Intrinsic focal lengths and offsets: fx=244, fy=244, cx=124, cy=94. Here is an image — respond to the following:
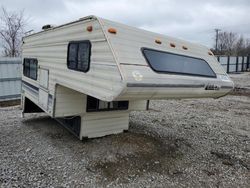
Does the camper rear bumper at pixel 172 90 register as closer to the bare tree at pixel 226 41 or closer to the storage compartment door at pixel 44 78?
the storage compartment door at pixel 44 78

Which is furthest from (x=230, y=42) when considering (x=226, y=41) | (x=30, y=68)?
(x=30, y=68)

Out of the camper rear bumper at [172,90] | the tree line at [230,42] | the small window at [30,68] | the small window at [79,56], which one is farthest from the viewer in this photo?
the tree line at [230,42]

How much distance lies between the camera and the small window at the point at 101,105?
15.0ft

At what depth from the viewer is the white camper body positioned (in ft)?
9.20

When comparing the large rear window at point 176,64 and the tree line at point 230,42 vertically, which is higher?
the tree line at point 230,42

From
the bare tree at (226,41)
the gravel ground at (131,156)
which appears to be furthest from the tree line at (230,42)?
the gravel ground at (131,156)

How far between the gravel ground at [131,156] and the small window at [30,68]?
1261 mm

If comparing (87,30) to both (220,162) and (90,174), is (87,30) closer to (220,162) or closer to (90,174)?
(90,174)

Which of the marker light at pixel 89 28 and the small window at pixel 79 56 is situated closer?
the marker light at pixel 89 28

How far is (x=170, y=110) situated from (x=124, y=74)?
6223 millimetres

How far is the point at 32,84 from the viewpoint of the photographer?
18.5ft

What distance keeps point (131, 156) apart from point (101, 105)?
115 centimetres

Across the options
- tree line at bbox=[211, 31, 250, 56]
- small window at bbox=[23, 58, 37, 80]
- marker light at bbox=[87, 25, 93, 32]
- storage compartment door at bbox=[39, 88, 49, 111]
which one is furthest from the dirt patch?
tree line at bbox=[211, 31, 250, 56]

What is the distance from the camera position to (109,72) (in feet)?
9.14
